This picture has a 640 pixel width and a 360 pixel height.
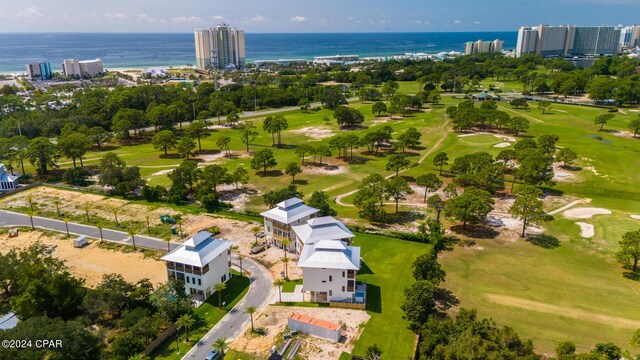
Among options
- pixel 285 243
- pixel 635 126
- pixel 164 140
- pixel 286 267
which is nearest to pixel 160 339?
pixel 286 267

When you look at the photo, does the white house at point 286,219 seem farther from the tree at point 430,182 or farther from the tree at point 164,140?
the tree at point 164,140

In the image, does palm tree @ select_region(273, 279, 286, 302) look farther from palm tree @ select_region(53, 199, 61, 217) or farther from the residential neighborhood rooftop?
palm tree @ select_region(53, 199, 61, 217)

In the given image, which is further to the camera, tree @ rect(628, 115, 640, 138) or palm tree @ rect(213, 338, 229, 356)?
tree @ rect(628, 115, 640, 138)

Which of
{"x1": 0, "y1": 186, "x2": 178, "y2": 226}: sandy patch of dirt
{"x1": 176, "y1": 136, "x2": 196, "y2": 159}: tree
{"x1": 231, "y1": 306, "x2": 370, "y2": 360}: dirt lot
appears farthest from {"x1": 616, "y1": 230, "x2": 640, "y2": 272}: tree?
{"x1": 176, "y1": 136, "x2": 196, "y2": 159}: tree

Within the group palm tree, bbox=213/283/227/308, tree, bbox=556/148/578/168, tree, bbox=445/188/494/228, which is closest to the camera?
palm tree, bbox=213/283/227/308

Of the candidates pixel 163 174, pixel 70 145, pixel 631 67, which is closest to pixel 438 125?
pixel 163 174

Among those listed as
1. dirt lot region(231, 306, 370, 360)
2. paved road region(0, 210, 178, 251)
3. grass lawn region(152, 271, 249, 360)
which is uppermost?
paved road region(0, 210, 178, 251)
